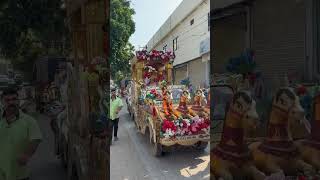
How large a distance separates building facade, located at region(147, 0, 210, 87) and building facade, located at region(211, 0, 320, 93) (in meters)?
A: 2.27

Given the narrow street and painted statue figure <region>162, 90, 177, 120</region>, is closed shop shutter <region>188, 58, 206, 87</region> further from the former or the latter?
the narrow street

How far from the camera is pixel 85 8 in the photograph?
3.07 m

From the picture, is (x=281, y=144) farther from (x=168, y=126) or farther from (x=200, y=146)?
(x=200, y=146)

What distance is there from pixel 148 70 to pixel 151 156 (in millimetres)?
2536

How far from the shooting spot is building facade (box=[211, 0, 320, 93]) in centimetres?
210

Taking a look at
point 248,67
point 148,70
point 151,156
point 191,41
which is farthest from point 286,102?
point 148,70

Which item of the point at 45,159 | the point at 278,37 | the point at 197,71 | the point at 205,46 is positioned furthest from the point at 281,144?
the point at 205,46

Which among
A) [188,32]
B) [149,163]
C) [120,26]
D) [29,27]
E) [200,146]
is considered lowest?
[149,163]

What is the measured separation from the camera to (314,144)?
7.06 feet

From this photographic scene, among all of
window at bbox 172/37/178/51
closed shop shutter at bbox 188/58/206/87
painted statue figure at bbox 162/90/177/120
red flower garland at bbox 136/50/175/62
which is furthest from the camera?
red flower garland at bbox 136/50/175/62

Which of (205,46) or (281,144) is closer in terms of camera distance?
(281,144)

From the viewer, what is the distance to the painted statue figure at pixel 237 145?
227cm

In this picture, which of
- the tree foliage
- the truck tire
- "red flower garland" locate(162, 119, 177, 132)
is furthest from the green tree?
the truck tire

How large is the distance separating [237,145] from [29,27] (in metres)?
1.89
